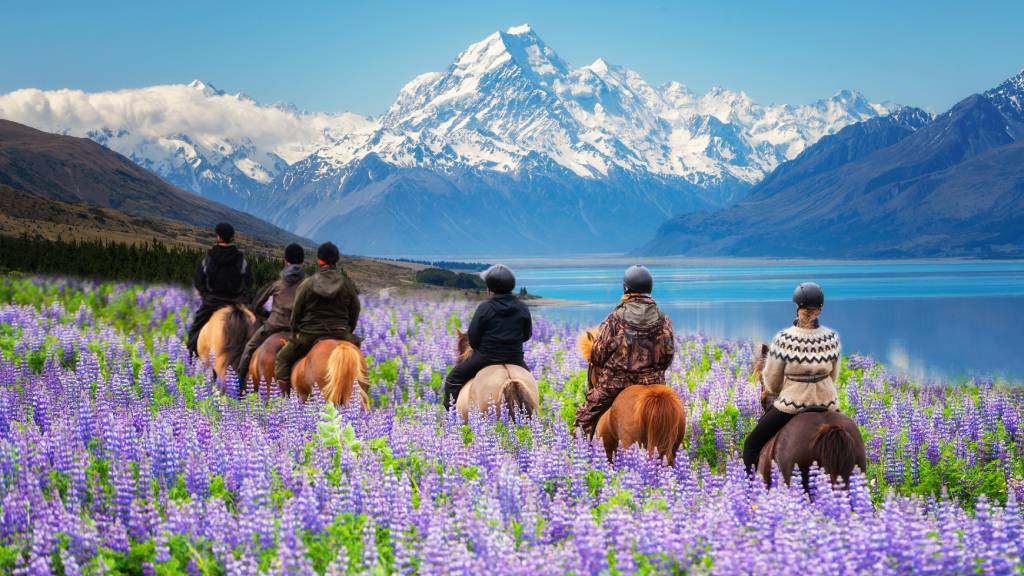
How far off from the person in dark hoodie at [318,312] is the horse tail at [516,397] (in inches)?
137

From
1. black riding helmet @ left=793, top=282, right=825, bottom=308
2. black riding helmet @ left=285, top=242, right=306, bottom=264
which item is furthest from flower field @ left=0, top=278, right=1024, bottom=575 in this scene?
black riding helmet @ left=285, top=242, right=306, bottom=264

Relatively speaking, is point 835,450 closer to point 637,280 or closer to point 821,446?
point 821,446

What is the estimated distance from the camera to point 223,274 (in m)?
18.2

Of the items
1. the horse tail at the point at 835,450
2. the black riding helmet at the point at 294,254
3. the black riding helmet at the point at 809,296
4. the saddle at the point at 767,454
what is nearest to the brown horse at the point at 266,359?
the black riding helmet at the point at 294,254

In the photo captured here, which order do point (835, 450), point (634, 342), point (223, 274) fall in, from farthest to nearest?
point (223, 274) → point (634, 342) → point (835, 450)

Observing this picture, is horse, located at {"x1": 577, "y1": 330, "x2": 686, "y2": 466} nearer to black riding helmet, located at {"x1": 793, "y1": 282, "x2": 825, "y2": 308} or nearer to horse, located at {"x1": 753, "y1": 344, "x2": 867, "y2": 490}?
horse, located at {"x1": 753, "y1": 344, "x2": 867, "y2": 490}

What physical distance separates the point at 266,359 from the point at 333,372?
224cm

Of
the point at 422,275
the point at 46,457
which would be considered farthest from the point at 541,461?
the point at 422,275

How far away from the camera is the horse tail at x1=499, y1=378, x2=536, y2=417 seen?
13477mm

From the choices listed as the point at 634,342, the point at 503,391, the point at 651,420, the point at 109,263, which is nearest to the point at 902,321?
the point at 109,263

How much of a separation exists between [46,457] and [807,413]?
7.75m

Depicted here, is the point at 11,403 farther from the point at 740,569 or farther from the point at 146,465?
the point at 740,569

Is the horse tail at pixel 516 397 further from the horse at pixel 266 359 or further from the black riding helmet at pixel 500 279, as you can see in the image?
the horse at pixel 266 359

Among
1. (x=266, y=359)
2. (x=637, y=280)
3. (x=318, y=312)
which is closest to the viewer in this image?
(x=637, y=280)
